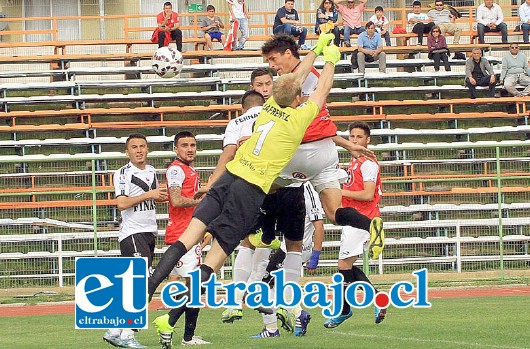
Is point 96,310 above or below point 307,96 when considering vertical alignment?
below

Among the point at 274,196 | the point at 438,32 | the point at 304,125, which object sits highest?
the point at 438,32

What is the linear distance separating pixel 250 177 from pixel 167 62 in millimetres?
15336

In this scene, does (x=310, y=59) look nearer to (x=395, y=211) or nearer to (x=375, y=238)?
(x=375, y=238)

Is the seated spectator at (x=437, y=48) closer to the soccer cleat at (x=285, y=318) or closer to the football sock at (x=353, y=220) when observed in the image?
the soccer cleat at (x=285, y=318)

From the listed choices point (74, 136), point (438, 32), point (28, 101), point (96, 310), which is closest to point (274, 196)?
point (96, 310)

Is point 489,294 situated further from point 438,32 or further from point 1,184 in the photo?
point 438,32

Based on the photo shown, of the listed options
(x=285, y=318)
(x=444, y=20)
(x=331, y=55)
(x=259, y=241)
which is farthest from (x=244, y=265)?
(x=444, y=20)

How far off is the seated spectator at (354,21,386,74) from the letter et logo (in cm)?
1619

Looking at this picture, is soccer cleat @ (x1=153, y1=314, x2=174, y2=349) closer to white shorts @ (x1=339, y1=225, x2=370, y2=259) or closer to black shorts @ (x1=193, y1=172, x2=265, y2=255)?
black shorts @ (x1=193, y1=172, x2=265, y2=255)

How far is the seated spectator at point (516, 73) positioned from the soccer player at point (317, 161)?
15223 mm

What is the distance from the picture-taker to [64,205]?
17.1 metres

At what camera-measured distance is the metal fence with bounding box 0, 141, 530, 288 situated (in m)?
16.9

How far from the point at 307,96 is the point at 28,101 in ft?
50.8

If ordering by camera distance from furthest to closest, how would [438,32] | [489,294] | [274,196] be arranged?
1. [438,32]
2. [489,294]
3. [274,196]
